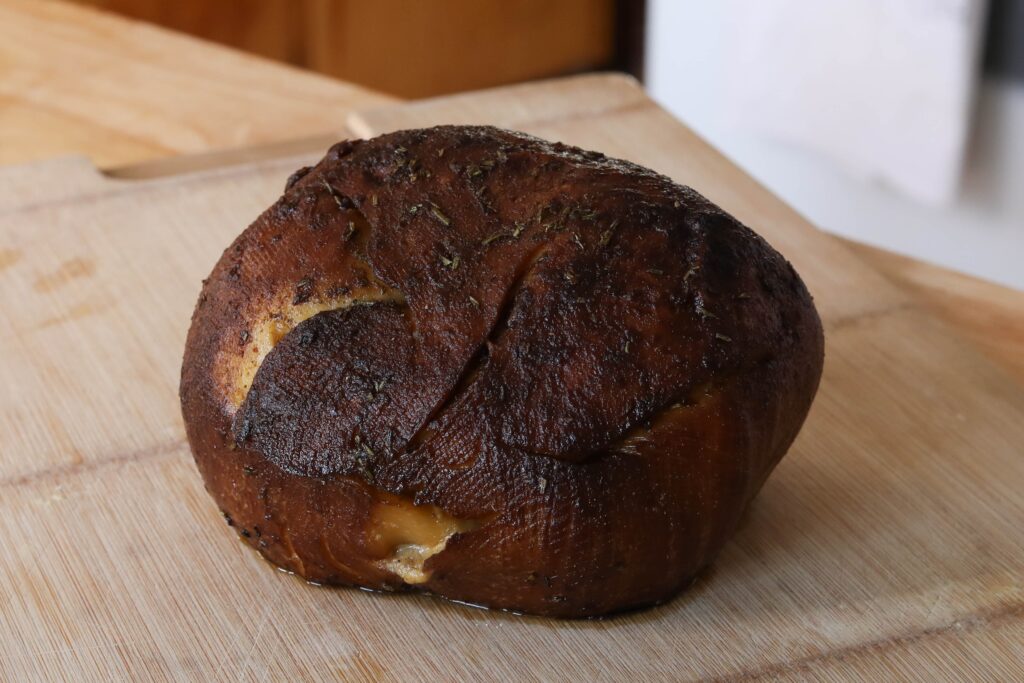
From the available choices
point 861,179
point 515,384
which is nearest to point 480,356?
point 515,384

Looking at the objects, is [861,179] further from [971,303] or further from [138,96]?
[138,96]

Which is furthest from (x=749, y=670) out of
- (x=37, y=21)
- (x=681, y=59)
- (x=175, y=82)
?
(x=681, y=59)

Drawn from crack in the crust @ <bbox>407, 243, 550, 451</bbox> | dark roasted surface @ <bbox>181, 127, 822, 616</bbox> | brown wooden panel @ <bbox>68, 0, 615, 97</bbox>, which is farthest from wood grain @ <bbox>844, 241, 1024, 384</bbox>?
brown wooden panel @ <bbox>68, 0, 615, 97</bbox>

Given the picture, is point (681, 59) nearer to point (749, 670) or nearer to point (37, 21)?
point (37, 21)

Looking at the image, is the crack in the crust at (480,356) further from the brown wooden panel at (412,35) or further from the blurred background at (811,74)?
the brown wooden panel at (412,35)

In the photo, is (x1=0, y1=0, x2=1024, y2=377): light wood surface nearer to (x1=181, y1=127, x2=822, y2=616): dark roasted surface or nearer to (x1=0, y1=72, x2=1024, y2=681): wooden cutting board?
(x1=0, y1=72, x2=1024, y2=681): wooden cutting board

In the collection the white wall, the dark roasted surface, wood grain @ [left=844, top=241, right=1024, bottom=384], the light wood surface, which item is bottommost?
the white wall

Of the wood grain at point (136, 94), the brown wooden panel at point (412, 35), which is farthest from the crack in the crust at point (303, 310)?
the brown wooden panel at point (412, 35)

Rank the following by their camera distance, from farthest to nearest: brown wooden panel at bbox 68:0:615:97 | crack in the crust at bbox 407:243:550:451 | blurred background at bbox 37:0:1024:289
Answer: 1. brown wooden panel at bbox 68:0:615:97
2. blurred background at bbox 37:0:1024:289
3. crack in the crust at bbox 407:243:550:451
